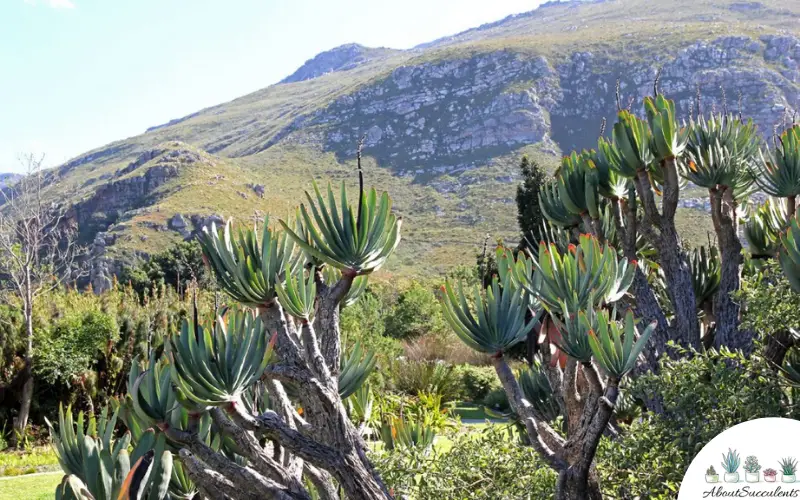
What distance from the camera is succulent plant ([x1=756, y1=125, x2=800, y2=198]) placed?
5684 millimetres

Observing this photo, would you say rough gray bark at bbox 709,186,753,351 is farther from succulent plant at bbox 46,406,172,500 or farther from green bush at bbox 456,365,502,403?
green bush at bbox 456,365,502,403

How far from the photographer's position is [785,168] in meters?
5.73

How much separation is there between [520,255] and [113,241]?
6491 cm

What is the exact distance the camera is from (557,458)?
3.68 m

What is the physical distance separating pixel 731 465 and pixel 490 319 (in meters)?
1.48

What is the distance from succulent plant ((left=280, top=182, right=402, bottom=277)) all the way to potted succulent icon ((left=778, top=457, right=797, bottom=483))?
2.01m

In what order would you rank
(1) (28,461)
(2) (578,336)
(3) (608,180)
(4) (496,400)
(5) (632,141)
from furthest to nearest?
(4) (496,400)
(1) (28,461)
(3) (608,180)
(5) (632,141)
(2) (578,336)

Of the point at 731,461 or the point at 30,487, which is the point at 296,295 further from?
the point at 30,487

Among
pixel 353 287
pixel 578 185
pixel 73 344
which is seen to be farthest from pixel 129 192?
pixel 353 287

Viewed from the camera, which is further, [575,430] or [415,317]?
[415,317]

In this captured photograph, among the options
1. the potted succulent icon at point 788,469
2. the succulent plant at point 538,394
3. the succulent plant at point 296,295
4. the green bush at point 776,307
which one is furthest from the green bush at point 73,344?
the potted succulent icon at point 788,469

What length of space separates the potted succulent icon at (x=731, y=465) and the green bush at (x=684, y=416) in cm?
72

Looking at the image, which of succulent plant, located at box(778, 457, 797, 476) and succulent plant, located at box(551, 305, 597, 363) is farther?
succulent plant, located at box(551, 305, 597, 363)

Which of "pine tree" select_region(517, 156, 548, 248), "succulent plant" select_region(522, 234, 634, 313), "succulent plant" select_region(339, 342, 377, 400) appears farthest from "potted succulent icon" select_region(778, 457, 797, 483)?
"pine tree" select_region(517, 156, 548, 248)
